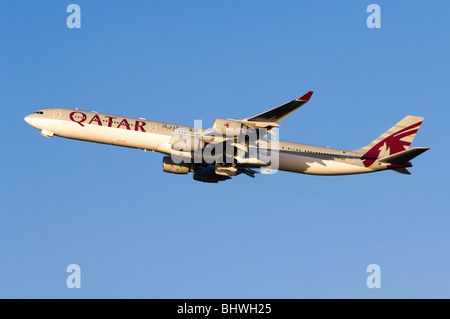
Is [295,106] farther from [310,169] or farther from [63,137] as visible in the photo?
[63,137]

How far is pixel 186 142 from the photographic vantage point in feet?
208

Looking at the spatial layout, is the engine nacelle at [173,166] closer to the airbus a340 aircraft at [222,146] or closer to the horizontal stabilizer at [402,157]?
the airbus a340 aircraft at [222,146]

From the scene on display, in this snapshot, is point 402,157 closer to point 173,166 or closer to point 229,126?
point 229,126

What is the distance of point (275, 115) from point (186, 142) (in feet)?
32.3

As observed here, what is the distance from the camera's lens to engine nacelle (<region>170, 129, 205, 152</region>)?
63259 millimetres

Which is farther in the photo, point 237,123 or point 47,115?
point 47,115

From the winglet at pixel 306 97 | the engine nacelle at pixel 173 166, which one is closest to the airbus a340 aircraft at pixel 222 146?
the engine nacelle at pixel 173 166

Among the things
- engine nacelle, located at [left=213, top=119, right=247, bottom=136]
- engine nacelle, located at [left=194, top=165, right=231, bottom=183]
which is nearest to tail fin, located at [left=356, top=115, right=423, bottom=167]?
engine nacelle, located at [left=194, top=165, right=231, bottom=183]

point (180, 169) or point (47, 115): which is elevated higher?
Answer: point (47, 115)

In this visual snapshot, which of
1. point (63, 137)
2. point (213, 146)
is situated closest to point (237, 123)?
point (213, 146)

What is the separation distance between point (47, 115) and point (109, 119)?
6707 millimetres

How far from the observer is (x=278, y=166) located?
67.7 metres

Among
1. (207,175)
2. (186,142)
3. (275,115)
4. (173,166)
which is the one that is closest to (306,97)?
(275,115)

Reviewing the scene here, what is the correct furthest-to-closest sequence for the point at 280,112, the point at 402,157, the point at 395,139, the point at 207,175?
the point at 395,139 < the point at 207,175 < the point at 402,157 < the point at 280,112
